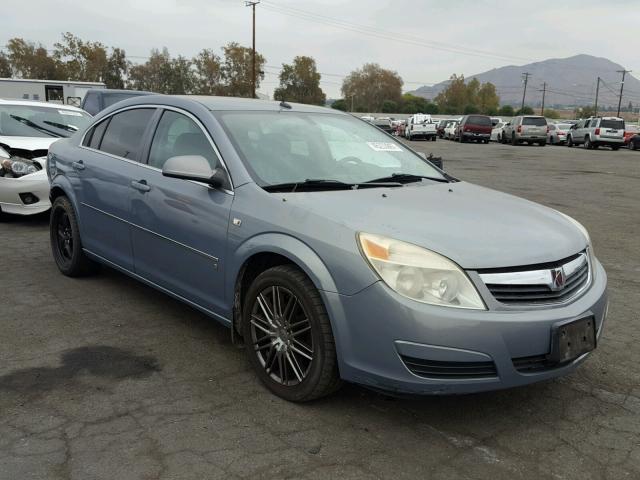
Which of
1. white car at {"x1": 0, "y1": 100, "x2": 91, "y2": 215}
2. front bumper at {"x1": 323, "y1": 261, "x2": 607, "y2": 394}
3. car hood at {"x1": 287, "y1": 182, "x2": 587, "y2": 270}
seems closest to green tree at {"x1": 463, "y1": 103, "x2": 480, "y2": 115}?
white car at {"x1": 0, "y1": 100, "x2": 91, "y2": 215}

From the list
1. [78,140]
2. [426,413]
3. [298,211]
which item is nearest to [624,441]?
[426,413]

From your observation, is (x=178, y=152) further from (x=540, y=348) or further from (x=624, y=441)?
(x=624, y=441)

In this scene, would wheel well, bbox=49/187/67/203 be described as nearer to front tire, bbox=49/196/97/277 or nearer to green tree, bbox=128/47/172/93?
front tire, bbox=49/196/97/277

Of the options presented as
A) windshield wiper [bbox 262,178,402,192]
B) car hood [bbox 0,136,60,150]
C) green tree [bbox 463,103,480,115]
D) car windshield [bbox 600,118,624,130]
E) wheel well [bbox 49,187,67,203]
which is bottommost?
wheel well [bbox 49,187,67,203]

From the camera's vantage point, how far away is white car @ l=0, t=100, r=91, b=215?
7.30 metres

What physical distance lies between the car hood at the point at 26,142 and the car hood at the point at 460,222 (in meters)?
5.67

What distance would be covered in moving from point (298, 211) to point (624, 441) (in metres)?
1.89

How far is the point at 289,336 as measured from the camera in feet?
10.00

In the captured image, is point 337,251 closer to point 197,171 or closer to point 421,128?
point 197,171

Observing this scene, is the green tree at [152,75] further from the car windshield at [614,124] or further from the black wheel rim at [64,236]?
the black wheel rim at [64,236]

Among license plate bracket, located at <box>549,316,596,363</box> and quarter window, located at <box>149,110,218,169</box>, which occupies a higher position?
quarter window, located at <box>149,110,218,169</box>

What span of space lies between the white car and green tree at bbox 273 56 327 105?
287 ft

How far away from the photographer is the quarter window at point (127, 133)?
431 cm

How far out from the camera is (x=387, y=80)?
409 feet
